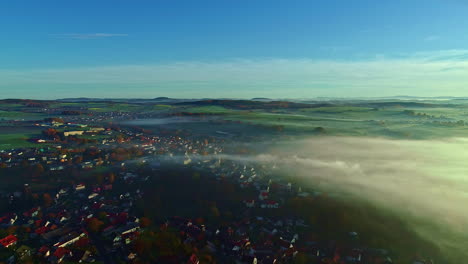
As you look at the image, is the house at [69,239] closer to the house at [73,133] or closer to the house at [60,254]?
the house at [60,254]

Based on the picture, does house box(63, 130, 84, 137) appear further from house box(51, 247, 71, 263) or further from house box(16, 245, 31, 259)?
house box(51, 247, 71, 263)

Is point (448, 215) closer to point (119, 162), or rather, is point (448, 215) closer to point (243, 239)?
point (243, 239)

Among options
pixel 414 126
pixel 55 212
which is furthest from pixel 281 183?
pixel 414 126

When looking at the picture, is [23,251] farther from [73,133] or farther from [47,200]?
[73,133]

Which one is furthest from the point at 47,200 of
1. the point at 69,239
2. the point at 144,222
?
the point at 144,222

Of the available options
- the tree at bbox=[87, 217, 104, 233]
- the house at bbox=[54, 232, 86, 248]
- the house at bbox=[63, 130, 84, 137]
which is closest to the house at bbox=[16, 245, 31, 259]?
the house at bbox=[54, 232, 86, 248]

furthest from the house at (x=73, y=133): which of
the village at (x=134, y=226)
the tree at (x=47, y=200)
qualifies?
the tree at (x=47, y=200)
